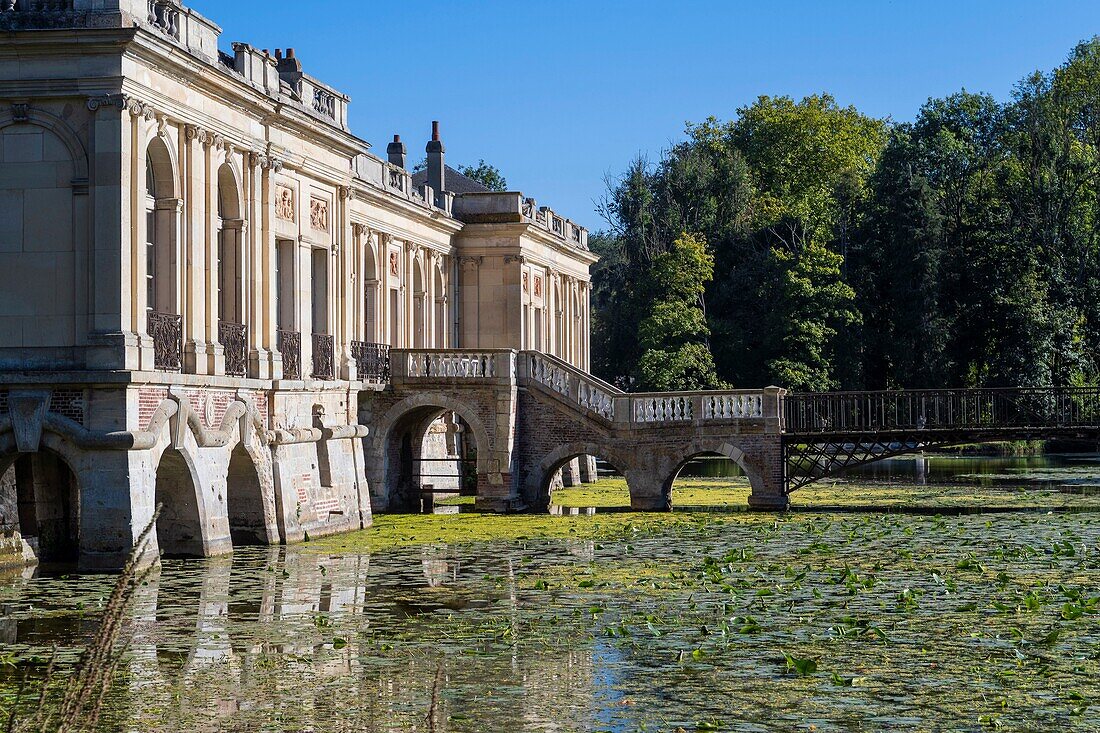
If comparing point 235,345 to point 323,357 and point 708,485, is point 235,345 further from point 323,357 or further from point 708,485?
point 708,485

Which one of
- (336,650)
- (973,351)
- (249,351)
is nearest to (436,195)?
(249,351)

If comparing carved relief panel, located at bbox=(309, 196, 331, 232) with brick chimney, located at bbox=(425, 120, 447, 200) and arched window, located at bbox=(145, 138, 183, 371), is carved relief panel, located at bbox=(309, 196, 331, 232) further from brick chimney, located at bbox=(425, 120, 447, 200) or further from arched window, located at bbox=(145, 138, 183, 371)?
brick chimney, located at bbox=(425, 120, 447, 200)

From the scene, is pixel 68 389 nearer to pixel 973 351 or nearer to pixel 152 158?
pixel 152 158

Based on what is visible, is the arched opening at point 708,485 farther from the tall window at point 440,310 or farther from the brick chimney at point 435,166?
the brick chimney at point 435,166

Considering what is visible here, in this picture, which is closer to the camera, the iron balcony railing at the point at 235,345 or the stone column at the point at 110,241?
the stone column at the point at 110,241

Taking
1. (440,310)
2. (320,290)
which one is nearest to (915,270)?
(440,310)

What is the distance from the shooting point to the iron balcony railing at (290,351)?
93.7 feet

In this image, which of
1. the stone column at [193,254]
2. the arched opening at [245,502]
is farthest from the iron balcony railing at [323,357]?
the stone column at [193,254]

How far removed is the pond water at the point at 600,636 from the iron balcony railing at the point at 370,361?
829 centimetres

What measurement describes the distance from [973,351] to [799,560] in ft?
134

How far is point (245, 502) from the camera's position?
→ 87.9ft

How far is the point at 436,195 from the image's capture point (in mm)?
47219

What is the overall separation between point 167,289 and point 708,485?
24360 mm

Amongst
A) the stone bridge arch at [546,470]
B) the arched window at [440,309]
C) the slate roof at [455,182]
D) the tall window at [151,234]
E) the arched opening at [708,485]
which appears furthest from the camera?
the slate roof at [455,182]
